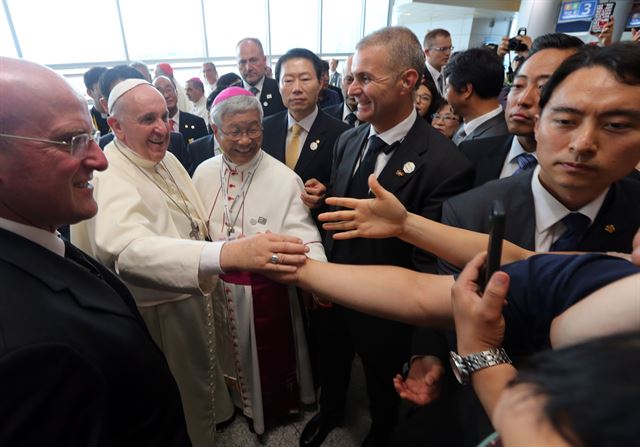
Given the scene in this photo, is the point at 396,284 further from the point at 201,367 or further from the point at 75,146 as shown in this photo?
the point at 201,367

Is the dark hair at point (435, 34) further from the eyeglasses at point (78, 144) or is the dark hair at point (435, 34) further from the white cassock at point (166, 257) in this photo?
the eyeglasses at point (78, 144)

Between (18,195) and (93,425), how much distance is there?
22.3 inches

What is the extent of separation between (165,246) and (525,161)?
68.7 inches

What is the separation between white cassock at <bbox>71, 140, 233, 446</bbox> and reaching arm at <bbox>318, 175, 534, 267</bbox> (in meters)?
0.56

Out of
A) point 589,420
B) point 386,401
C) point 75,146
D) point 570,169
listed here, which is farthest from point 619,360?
point 386,401

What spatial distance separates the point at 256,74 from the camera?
3705 millimetres

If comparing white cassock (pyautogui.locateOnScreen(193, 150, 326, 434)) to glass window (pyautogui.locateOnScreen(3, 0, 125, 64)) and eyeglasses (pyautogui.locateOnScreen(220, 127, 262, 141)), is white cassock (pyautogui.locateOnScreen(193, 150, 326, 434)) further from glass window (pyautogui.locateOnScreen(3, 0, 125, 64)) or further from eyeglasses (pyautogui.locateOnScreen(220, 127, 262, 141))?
glass window (pyautogui.locateOnScreen(3, 0, 125, 64))

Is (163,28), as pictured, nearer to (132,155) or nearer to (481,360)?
(132,155)

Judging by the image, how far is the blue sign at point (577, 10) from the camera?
313 inches

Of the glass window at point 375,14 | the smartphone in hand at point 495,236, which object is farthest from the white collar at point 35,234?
the glass window at point 375,14

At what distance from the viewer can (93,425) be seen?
71cm

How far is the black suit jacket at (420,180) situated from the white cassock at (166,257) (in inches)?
32.8

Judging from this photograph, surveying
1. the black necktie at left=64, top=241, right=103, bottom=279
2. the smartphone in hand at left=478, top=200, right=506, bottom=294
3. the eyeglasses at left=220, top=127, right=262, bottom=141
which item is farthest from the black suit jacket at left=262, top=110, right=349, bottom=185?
the smartphone in hand at left=478, top=200, right=506, bottom=294

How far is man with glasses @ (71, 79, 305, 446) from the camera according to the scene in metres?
1.23
